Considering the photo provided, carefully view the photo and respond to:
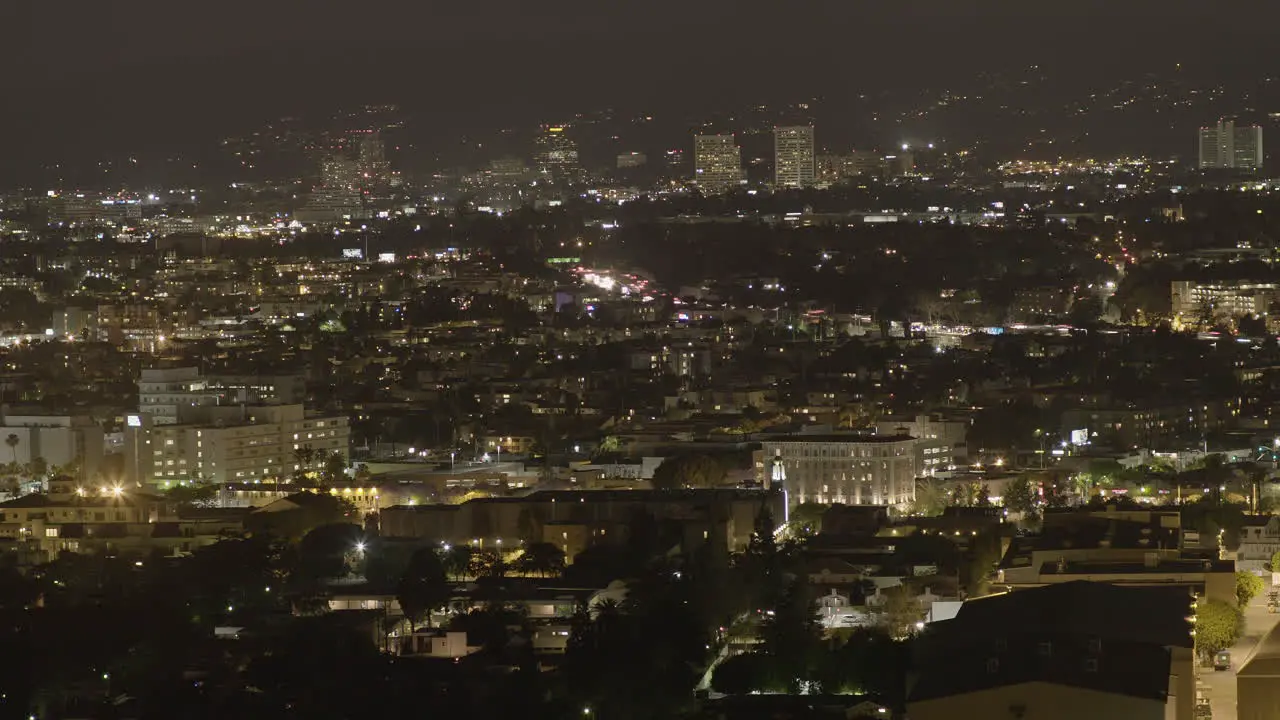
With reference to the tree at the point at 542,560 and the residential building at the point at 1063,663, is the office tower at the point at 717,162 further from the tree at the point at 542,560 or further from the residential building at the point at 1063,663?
the residential building at the point at 1063,663

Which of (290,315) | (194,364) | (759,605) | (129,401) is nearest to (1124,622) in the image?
(759,605)

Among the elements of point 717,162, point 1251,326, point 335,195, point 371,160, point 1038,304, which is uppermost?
point 371,160

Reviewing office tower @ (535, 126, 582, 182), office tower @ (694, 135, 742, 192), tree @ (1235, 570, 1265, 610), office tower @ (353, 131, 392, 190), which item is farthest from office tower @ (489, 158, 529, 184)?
tree @ (1235, 570, 1265, 610)

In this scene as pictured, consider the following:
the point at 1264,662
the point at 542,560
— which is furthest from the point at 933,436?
the point at 1264,662

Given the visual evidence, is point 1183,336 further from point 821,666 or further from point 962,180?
point 962,180

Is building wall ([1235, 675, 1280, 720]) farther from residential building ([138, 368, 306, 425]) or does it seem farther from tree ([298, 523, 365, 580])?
residential building ([138, 368, 306, 425])

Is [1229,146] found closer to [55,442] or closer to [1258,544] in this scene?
[55,442]

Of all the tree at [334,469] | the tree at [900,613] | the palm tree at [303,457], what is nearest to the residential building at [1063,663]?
the tree at [900,613]

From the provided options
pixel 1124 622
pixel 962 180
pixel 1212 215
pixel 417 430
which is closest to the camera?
pixel 1124 622
